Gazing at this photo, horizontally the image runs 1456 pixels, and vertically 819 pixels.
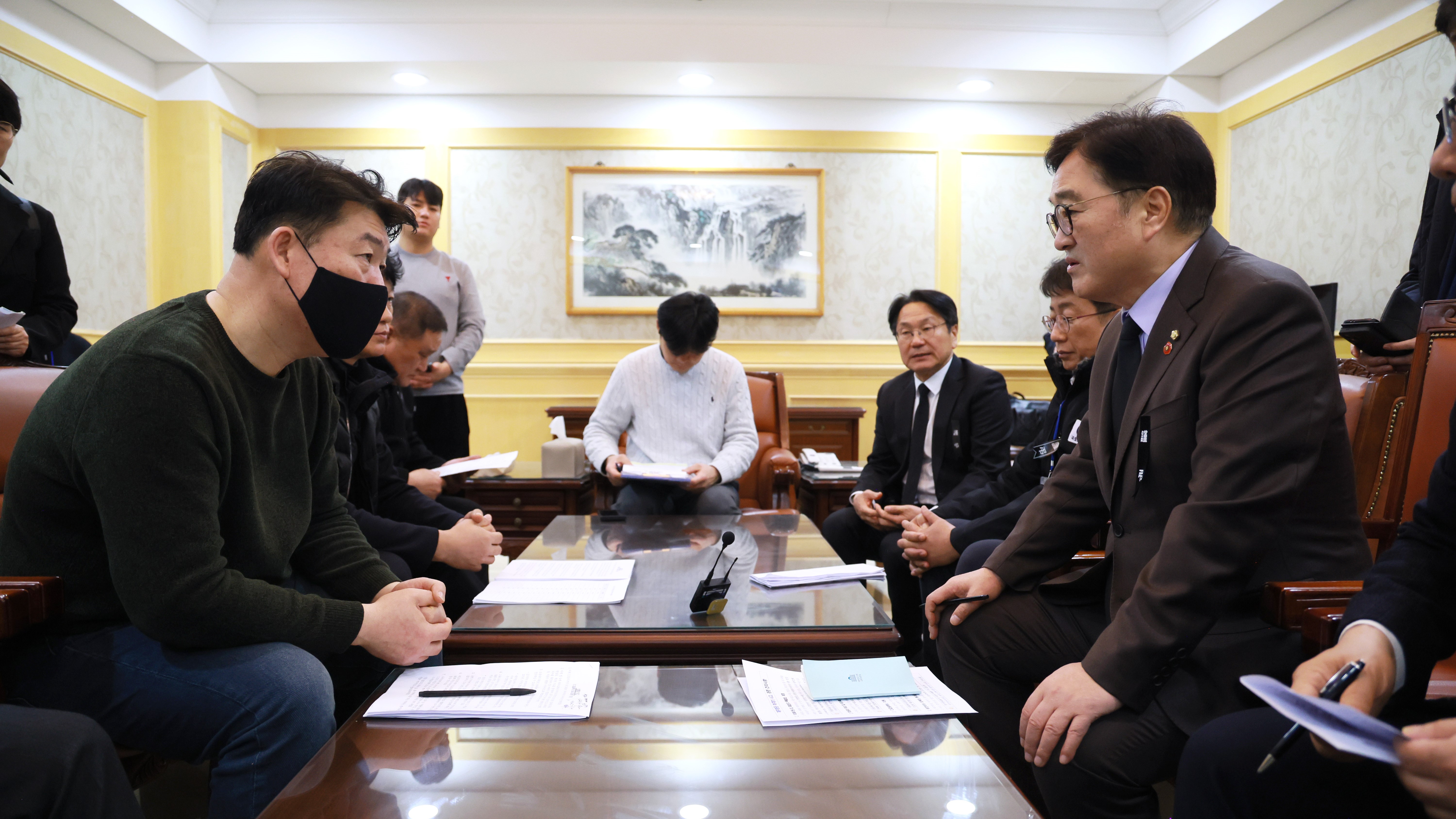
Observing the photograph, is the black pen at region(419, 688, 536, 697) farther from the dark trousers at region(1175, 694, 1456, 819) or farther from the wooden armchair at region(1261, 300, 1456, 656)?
the wooden armchair at region(1261, 300, 1456, 656)

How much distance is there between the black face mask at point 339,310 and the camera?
1.45 metres

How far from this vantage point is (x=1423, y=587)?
1094 mm

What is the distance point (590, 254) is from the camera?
19.2 feet

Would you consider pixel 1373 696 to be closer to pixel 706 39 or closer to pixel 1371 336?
pixel 1371 336

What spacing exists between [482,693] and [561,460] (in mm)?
2495

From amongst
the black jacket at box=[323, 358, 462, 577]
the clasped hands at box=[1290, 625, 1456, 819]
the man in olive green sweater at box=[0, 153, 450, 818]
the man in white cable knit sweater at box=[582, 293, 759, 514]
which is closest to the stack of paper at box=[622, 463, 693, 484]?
the man in white cable knit sweater at box=[582, 293, 759, 514]

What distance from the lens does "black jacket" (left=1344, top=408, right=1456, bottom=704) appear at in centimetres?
107

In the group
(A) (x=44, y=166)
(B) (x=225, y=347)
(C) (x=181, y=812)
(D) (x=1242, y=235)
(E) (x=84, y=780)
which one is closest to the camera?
(E) (x=84, y=780)

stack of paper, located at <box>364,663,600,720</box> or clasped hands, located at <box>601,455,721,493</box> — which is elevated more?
clasped hands, located at <box>601,455,721,493</box>

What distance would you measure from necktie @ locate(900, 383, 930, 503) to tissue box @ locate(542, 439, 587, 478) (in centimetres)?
141

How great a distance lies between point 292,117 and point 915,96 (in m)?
4.23

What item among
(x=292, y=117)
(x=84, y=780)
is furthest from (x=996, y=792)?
(x=292, y=117)

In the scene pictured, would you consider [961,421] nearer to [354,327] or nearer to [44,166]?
[354,327]

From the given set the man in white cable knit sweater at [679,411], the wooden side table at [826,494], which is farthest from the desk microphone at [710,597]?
the wooden side table at [826,494]
